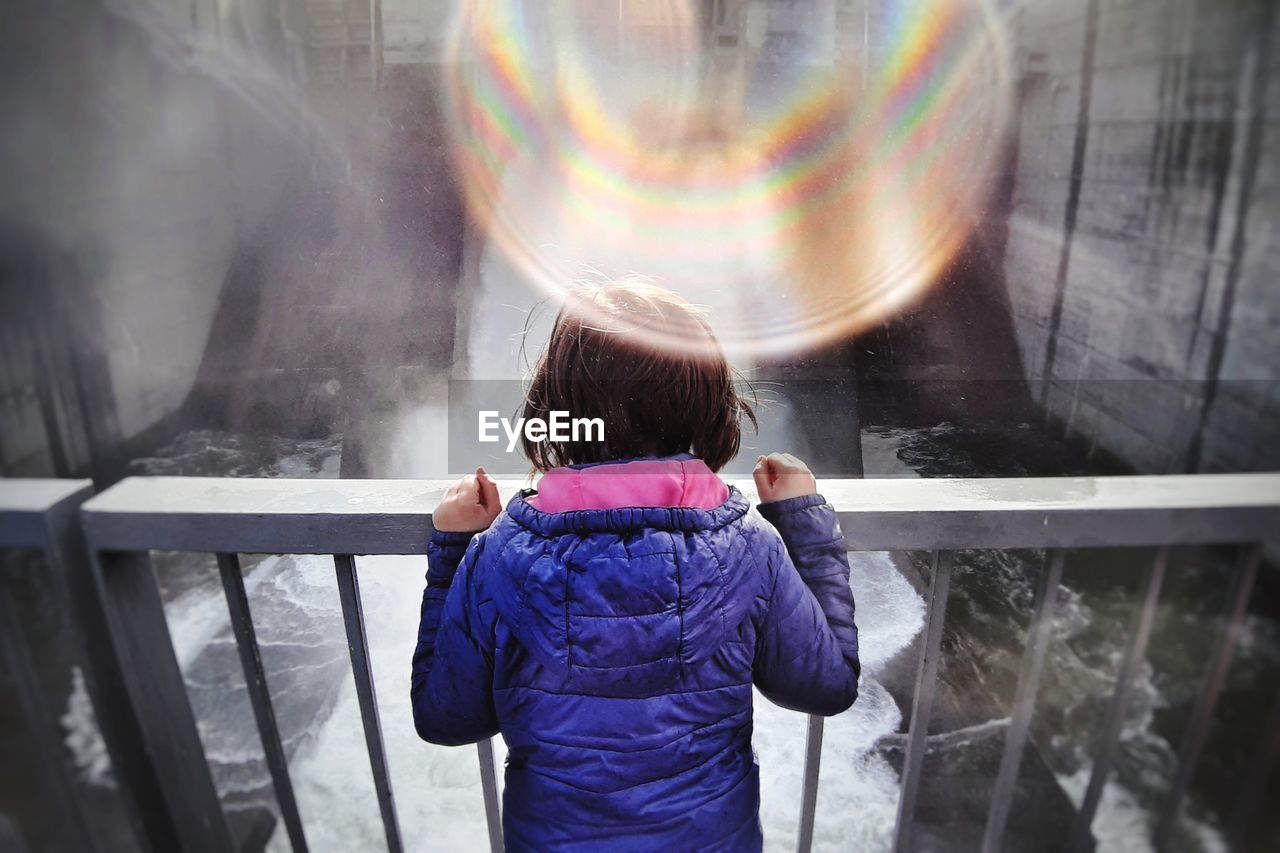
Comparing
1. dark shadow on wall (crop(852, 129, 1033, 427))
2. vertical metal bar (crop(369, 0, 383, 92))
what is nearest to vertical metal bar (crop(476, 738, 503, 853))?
dark shadow on wall (crop(852, 129, 1033, 427))

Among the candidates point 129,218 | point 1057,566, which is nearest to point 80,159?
point 129,218

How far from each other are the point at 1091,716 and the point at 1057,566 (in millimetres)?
5568

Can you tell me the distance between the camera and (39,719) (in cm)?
72

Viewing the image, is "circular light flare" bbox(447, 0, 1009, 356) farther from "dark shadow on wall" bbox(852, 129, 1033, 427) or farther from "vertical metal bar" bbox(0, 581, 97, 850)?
"vertical metal bar" bbox(0, 581, 97, 850)

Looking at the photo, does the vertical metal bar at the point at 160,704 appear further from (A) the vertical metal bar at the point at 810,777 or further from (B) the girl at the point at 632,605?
(A) the vertical metal bar at the point at 810,777

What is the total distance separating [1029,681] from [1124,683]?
0.29ft

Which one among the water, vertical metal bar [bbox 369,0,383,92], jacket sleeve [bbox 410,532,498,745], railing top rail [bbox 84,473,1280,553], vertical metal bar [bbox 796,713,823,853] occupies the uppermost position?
vertical metal bar [bbox 369,0,383,92]

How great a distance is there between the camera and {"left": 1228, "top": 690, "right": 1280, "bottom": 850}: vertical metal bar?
0.72 metres

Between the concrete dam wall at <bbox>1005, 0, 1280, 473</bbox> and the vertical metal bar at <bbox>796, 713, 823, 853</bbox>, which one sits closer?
the vertical metal bar at <bbox>796, 713, 823, 853</bbox>

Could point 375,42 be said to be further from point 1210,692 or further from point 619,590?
point 1210,692

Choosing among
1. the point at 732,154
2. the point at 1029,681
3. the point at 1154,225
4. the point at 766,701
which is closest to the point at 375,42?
the point at 732,154

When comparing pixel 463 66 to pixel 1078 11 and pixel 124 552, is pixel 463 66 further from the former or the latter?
pixel 124 552

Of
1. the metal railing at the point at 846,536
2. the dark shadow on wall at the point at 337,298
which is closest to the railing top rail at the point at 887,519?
the metal railing at the point at 846,536

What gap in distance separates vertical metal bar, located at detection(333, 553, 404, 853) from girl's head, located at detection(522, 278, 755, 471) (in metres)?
0.23
